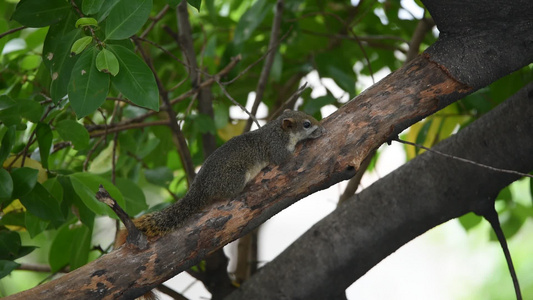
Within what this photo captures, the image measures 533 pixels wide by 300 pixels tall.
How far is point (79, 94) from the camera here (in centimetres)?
127

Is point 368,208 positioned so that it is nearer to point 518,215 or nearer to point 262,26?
point 518,215

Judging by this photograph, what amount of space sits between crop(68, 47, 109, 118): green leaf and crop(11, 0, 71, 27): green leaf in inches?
7.4

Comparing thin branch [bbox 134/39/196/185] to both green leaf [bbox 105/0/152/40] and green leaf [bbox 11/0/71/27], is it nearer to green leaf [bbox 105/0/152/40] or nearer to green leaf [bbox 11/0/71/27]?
green leaf [bbox 11/0/71/27]

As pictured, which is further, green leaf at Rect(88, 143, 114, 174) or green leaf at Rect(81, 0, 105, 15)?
green leaf at Rect(88, 143, 114, 174)

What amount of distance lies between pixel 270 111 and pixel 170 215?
4.53 feet

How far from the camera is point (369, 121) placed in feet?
4.93

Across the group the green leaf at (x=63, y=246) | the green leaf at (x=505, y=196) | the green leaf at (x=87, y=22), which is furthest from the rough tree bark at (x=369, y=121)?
the green leaf at (x=505, y=196)

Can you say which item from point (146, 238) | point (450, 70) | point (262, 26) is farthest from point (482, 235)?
point (146, 238)

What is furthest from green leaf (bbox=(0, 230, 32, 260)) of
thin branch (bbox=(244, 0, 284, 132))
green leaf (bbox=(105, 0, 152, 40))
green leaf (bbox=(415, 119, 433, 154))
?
green leaf (bbox=(415, 119, 433, 154))

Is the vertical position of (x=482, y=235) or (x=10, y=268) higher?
(x=482, y=235)

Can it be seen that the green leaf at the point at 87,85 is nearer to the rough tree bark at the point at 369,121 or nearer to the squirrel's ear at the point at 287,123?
the rough tree bark at the point at 369,121

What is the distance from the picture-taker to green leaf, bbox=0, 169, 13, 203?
1437 millimetres

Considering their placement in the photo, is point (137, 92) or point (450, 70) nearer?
point (137, 92)

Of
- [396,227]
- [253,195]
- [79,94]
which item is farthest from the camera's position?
[396,227]
